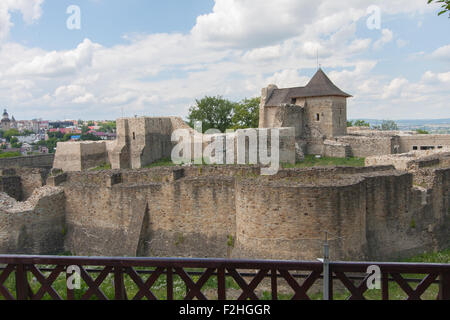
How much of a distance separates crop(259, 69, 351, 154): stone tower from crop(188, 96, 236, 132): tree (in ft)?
64.7

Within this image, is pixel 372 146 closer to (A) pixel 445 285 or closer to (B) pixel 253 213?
(B) pixel 253 213

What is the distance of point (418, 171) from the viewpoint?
15.1 m

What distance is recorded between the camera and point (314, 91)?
3167 cm

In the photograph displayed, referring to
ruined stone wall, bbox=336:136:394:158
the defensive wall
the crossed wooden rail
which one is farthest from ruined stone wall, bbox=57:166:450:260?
ruined stone wall, bbox=336:136:394:158

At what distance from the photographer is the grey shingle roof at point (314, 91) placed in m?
31.2

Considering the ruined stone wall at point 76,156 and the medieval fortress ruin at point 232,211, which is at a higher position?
the ruined stone wall at point 76,156

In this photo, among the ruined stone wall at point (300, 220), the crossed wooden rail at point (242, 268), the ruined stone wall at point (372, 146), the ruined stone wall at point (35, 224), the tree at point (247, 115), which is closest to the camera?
the crossed wooden rail at point (242, 268)

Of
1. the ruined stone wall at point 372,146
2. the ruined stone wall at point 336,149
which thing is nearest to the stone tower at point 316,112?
the ruined stone wall at point 336,149

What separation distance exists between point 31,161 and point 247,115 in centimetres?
2513

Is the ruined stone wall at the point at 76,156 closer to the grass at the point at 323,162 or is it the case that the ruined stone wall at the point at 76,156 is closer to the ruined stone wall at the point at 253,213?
the grass at the point at 323,162

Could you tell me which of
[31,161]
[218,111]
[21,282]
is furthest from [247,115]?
[21,282]

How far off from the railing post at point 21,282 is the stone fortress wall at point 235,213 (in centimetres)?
708

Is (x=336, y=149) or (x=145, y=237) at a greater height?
(x=336, y=149)
